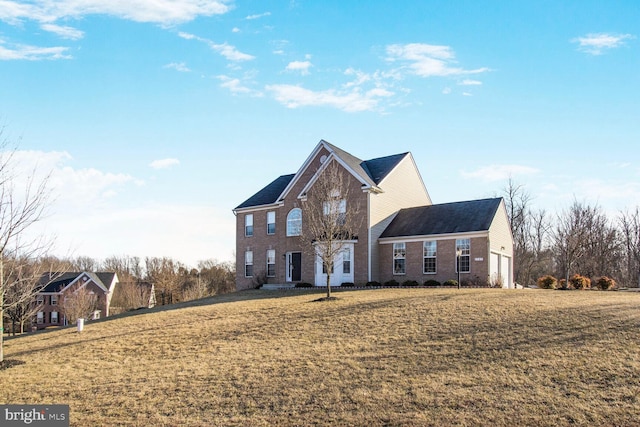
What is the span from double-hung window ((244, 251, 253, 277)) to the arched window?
4.54 m

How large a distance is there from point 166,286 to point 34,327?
59.0 feet

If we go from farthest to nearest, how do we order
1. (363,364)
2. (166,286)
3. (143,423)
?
1. (166,286)
2. (363,364)
3. (143,423)

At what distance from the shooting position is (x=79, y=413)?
12.0m

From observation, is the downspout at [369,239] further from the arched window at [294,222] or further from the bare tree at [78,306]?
the bare tree at [78,306]

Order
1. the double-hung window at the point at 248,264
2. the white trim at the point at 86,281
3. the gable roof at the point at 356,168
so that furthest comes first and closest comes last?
the white trim at the point at 86,281 < the double-hung window at the point at 248,264 < the gable roof at the point at 356,168

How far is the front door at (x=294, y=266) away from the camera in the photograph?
35.8m

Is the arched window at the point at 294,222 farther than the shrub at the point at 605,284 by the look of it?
Yes

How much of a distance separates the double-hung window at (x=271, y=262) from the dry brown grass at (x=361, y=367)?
15.1 meters

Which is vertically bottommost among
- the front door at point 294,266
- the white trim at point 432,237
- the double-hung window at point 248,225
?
the front door at point 294,266

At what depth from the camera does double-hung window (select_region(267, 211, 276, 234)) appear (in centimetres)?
3809

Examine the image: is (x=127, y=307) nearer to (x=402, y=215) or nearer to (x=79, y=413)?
(x=402, y=215)

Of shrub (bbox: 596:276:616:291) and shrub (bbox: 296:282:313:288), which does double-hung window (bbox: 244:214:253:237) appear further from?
shrub (bbox: 596:276:616:291)

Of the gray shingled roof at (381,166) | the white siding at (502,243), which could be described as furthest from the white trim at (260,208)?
the white siding at (502,243)

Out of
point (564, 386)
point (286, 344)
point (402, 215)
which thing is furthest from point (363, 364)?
point (402, 215)
